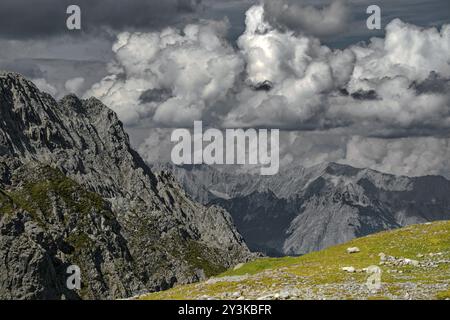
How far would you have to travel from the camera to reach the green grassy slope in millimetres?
54500

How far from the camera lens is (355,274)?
66750 millimetres

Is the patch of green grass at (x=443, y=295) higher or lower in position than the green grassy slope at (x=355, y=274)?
higher

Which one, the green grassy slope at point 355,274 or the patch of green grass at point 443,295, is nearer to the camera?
the patch of green grass at point 443,295

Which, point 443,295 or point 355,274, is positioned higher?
point 443,295

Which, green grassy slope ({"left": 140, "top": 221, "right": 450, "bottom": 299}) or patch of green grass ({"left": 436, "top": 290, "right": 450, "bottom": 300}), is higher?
patch of green grass ({"left": 436, "top": 290, "right": 450, "bottom": 300})

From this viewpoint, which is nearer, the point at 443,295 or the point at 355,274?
the point at 443,295

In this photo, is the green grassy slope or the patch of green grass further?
the green grassy slope

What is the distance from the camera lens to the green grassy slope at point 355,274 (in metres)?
54.5
